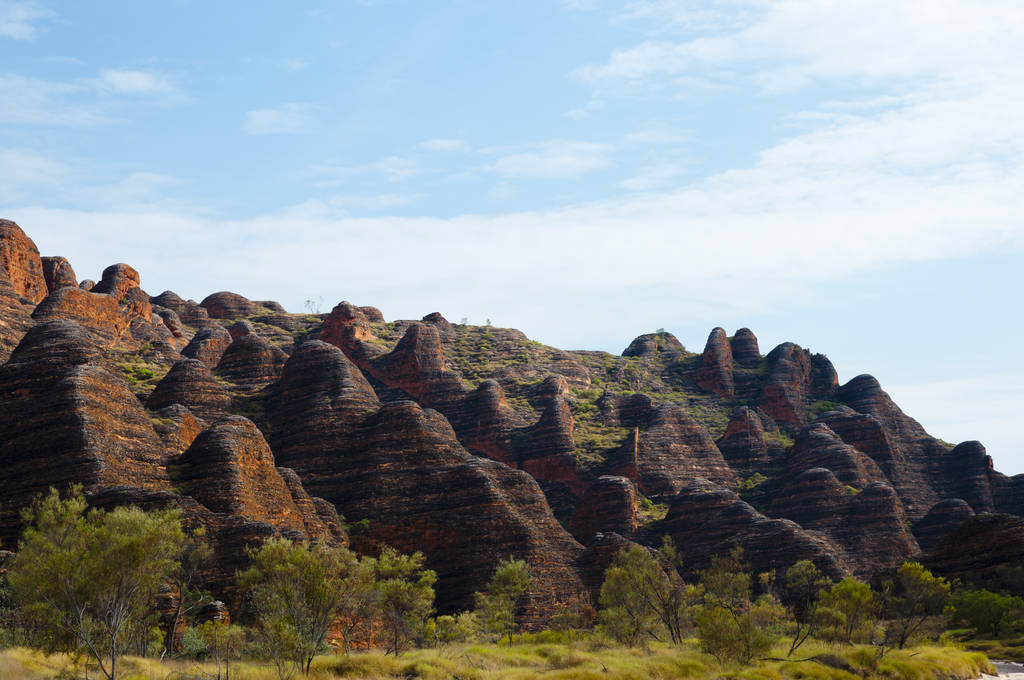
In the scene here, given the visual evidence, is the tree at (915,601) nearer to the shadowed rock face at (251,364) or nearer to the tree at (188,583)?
the tree at (188,583)

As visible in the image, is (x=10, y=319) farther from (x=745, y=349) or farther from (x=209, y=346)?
(x=745, y=349)

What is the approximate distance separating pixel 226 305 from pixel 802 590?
365 feet

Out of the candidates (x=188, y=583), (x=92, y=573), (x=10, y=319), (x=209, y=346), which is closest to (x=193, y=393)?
(x=10, y=319)

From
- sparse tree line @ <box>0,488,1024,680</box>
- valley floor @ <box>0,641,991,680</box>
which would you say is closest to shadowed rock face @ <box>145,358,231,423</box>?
sparse tree line @ <box>0,488,1024,680</box>

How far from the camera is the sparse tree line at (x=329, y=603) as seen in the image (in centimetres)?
3522

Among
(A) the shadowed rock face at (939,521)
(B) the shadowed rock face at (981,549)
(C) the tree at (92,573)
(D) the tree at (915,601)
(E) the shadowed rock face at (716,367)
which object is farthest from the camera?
(E) the shadowed rock face at (716,367)

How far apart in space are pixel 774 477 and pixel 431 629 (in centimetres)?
6260

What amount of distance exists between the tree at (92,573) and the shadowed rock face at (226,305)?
401ft

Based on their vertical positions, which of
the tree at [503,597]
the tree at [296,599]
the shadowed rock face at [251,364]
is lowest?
the tree at [503,597]

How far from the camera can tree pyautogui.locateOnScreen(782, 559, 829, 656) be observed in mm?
→ 68438

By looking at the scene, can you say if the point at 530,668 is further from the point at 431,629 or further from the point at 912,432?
the point at 912,432

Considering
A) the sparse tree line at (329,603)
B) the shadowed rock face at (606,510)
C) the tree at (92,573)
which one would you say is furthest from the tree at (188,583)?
the shadowed rock face at (606,510)

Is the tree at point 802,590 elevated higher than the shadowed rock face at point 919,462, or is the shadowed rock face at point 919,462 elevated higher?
the shadowed rock face at point 919,462

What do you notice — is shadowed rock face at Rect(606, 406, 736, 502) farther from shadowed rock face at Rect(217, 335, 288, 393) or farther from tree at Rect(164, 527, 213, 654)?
tree at Rect(164, 527, 213, 654)
